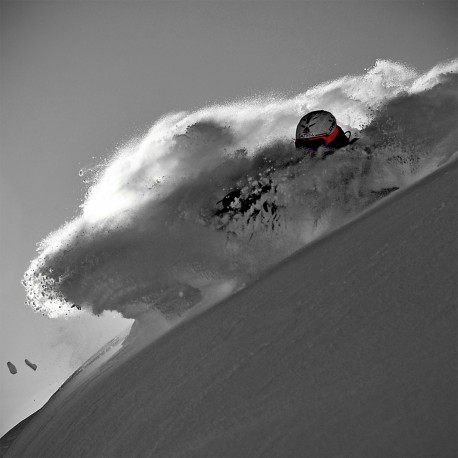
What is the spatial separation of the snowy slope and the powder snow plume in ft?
8.54

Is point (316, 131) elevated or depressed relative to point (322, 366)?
elevated

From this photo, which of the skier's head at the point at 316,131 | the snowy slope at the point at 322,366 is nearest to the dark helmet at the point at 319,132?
the skier's head at the point at 316,131

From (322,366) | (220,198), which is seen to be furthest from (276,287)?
(220,198)

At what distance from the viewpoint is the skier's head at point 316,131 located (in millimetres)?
9945

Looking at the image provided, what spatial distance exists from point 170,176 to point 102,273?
2620 mm

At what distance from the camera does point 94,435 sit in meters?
5.05

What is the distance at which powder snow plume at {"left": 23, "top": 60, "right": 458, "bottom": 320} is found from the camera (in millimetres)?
8977

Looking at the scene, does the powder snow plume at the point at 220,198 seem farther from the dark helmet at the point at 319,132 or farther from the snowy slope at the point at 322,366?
the snowy slope at the point at 322,366

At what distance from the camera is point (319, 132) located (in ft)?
32.7

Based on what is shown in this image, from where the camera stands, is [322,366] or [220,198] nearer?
[322,366]

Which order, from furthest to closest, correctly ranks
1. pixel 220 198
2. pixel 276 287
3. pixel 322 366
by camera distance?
pixel 220 198 → pixel 276 287 → pixel 322 366

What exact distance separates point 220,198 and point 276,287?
4.47m

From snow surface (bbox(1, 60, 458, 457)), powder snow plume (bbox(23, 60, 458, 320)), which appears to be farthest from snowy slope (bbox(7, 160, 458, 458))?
powder snow plume (bbox(23, 60, 458, 320))

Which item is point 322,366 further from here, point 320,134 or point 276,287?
point 320,134
